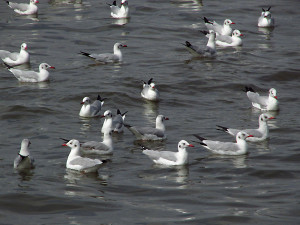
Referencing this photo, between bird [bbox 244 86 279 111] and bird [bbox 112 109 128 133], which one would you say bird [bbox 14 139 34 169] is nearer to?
bird [bbox 112 109 128 133]

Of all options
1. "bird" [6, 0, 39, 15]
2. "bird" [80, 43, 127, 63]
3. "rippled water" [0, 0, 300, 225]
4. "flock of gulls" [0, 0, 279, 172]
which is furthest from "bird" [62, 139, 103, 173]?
"bird" [6, 0, 39, 15]

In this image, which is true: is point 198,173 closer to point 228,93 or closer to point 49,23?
point 228,93

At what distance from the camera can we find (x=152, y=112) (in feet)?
65.9

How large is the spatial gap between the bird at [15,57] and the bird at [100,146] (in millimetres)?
9200

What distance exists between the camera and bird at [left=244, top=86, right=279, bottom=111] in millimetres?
20344

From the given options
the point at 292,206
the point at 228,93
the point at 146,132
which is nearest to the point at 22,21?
the point at 228,93

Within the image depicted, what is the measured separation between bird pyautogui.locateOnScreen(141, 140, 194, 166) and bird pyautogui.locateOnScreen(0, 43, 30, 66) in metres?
10.3

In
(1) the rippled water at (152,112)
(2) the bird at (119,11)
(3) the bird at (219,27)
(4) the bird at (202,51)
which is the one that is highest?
(2) the bird at (119,11)

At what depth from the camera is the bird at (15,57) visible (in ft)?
79.0

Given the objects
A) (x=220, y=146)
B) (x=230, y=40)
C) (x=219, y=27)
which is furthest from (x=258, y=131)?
(x=219, y=27)

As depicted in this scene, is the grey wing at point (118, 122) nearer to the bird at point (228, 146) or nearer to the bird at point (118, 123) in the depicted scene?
the bird at point (118, 123)

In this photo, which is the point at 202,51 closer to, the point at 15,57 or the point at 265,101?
the point at 265,101

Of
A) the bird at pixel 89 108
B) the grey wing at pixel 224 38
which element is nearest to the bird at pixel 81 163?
the bird at pixel 89 108

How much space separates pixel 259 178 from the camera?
1469 cm
